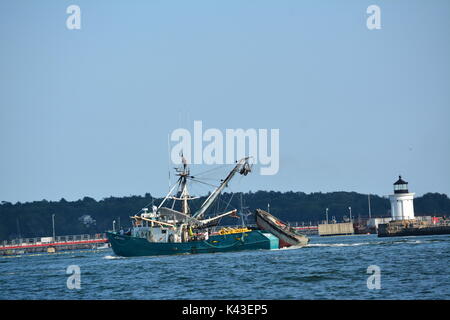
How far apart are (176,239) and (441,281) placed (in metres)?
49.4

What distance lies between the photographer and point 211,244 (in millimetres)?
86062

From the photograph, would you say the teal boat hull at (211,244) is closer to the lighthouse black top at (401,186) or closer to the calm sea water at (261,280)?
the calm sea water at (261,280)

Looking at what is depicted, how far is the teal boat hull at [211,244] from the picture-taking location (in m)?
85.2

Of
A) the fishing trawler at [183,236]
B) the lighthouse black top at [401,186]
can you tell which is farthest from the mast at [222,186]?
the lighthouse black top at [401,186]

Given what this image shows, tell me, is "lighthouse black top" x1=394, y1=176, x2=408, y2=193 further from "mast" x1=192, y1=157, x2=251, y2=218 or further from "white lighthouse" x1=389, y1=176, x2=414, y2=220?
"mast" x1=192, y1=157, x2=251, y2=218

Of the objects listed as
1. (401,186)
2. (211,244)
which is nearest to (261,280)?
(211,244)

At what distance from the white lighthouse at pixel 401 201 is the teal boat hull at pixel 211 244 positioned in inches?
2059

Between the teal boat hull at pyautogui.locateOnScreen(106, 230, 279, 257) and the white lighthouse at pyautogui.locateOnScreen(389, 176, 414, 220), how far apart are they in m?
52.3

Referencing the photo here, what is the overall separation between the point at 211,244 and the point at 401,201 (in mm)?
59028

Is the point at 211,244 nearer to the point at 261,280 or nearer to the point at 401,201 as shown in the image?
the point at 261,280

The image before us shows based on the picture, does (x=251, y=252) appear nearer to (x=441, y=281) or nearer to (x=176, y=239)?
(x=176, y=239)

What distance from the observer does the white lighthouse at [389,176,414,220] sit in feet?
441
